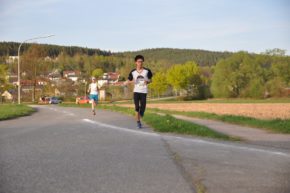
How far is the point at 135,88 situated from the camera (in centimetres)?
1126

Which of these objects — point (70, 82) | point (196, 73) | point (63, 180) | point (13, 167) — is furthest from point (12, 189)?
point (196, 73)

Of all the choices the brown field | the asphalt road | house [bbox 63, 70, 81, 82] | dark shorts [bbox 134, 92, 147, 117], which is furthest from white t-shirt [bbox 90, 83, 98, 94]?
house [bbox 63, 70, 81, 82]

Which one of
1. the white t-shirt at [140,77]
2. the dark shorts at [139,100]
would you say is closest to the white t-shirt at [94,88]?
the dark shorts at [139,100]

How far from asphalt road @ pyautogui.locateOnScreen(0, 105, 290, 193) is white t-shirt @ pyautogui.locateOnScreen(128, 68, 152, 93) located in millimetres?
3695

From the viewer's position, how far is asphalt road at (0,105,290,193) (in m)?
4.06

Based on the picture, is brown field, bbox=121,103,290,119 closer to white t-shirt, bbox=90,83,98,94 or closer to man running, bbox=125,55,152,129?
white t-shirt, bbox=90,83,98,94

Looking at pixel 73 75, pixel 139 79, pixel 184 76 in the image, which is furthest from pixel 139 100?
pixel 184 76

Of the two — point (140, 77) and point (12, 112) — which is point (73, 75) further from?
point (140, 77)

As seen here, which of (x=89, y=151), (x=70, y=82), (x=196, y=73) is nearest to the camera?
(x=89, y=151)

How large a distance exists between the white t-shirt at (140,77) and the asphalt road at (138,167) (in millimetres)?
3695

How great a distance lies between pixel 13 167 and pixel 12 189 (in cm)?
108

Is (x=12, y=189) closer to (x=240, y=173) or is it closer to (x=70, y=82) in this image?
(x=240, y=173)

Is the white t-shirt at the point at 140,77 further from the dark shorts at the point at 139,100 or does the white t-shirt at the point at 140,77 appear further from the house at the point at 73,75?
the house at the point at 73,75

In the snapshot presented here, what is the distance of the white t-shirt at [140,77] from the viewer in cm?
1109
